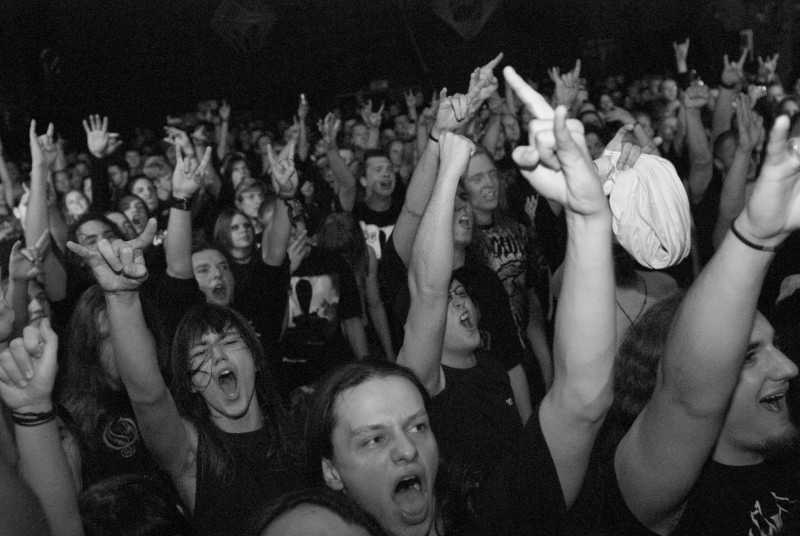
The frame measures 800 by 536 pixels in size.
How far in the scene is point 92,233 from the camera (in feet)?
12.5

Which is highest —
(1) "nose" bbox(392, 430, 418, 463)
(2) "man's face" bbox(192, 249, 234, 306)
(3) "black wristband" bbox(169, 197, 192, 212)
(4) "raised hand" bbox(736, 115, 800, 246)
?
(3) "black wristband" bbox(169, 197, 192, 212)

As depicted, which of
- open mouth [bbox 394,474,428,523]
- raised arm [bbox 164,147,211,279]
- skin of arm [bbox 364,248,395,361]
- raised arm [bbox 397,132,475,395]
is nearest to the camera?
open mouth [bbox 394,474,428,523]

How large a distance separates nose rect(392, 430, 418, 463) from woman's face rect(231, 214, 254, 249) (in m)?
2.78

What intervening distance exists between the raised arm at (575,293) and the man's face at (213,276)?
2461 millimetres

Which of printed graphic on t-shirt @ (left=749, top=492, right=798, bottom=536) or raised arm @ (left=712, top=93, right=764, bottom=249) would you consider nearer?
printed graphic on t-shirt @ (left=749, top=492, right=798, bottom=536)

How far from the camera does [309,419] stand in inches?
74.6

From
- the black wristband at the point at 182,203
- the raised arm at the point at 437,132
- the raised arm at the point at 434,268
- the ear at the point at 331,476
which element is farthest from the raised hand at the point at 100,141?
the ear at the point at 331,476

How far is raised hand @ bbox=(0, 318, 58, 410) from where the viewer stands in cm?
171

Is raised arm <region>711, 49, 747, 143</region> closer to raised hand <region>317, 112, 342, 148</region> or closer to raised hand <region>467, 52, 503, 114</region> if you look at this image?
raised hand <region>317, 112, 342, 148</region>

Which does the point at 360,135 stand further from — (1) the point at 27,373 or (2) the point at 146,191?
(1) the point at 27,373

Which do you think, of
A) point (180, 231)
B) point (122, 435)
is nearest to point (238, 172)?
point (180, 231)

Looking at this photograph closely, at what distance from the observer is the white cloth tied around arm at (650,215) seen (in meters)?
2.04

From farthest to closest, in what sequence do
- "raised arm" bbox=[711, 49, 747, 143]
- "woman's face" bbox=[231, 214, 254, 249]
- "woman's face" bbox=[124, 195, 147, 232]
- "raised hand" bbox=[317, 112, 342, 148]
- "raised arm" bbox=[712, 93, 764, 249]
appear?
"raised arm" bbox=[711, 49, 747, 143] → "raised hand" bbox=[317, 112, 342, 148] → "woman's face" bbox=[124, 195, 147, 232] → "woman's face" bbox=[231, 214, 254, 249] → "raised arm" bbox=[712, 93, 764, 249]

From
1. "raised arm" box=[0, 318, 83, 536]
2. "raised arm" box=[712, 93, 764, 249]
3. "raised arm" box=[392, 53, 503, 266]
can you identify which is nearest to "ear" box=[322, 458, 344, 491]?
"raised arm" box=[0, 318, 83, 536]
